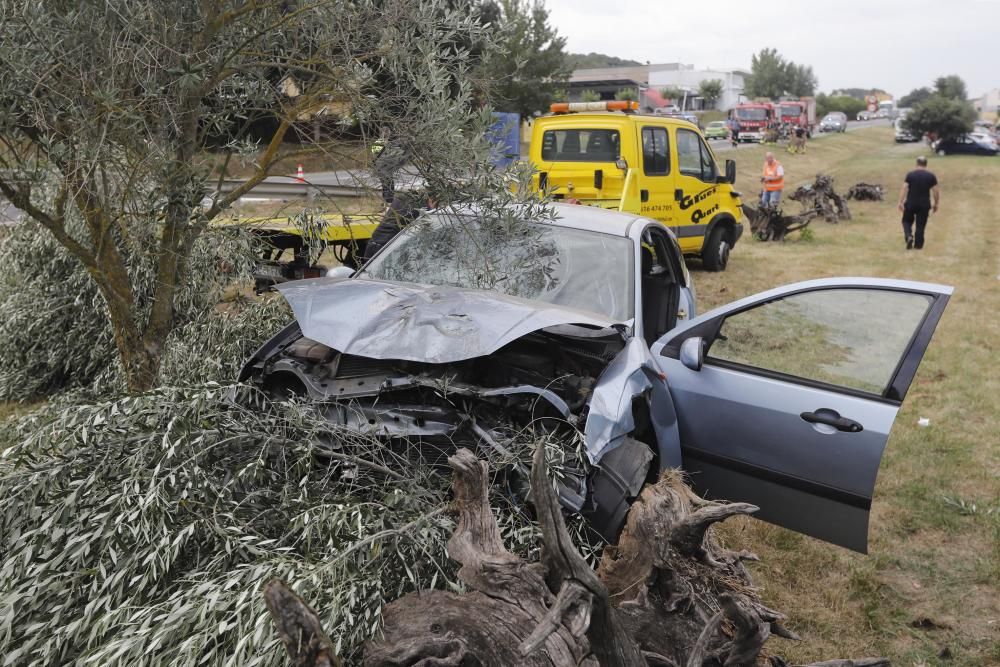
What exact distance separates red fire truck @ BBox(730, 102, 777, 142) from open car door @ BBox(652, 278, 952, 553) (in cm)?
4284

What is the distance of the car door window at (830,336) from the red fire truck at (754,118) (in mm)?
42293

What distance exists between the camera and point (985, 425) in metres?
6.18

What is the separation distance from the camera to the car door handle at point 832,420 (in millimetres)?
3631

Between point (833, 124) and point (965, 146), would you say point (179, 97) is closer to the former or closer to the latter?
point (965, 146)

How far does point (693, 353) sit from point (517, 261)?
106 cm

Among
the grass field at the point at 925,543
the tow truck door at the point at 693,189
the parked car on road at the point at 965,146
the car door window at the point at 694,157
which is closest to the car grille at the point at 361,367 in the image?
the grass field at the point at 925,543

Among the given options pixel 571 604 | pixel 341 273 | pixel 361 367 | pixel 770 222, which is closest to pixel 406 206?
pixel 341 273

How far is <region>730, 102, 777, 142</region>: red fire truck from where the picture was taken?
1743 inches

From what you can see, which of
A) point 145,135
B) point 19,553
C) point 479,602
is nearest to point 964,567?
point 479,602

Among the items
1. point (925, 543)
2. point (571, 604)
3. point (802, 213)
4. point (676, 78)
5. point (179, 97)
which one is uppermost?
point (676, 78)

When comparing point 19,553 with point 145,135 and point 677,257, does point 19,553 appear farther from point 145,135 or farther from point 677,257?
point 677,257

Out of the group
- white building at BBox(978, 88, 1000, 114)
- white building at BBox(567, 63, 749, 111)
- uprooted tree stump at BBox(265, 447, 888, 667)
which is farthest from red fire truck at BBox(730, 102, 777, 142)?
white building at BBox(978, 88, 1000, 114)

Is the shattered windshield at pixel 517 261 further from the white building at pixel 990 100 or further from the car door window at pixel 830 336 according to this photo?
the white building at pixel 990 100

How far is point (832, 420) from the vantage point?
145 inches
